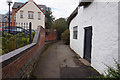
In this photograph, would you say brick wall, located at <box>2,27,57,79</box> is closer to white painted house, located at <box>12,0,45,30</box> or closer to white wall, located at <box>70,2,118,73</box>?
white wall, located at <box>70,2,118,73</box>

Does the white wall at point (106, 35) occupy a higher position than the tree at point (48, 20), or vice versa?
the tree at point (48, 20)

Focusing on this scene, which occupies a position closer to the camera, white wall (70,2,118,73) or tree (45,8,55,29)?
white wall (70,2,118,73)

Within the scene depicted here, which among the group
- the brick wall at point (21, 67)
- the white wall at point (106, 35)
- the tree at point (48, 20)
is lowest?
the brick wall at point (21, 67)

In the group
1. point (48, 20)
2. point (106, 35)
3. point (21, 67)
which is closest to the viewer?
point (21, 67)

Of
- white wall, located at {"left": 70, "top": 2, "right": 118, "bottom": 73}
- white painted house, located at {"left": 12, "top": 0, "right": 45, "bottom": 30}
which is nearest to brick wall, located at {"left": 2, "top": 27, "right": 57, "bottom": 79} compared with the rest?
white wall, located at {"left": 70, "top": 2, "right": 118, "bottom": 73}

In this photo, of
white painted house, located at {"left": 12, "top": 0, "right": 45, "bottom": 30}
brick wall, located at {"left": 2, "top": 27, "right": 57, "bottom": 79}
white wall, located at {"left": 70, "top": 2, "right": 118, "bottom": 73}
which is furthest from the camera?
white painted house, located at {"left": 12, "top": 0, "right": 45, "bottom": 30}

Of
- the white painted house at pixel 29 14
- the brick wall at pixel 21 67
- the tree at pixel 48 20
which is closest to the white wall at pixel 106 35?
the brick wall at pixel 21 67

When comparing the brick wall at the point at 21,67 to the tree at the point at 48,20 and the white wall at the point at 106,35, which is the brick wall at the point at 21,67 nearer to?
the white wall at the point at 106,35

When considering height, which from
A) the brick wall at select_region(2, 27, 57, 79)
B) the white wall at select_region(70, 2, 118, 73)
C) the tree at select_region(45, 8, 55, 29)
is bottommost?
the brick wall at select_region(2, 27, 57, 79)

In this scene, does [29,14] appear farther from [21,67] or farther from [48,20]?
[21,67]

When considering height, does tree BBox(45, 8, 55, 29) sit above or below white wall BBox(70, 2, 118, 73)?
above

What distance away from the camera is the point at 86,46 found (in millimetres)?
5938

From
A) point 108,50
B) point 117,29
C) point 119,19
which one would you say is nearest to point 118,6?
point 119,19

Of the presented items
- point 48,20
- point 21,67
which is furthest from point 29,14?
point 21,67
